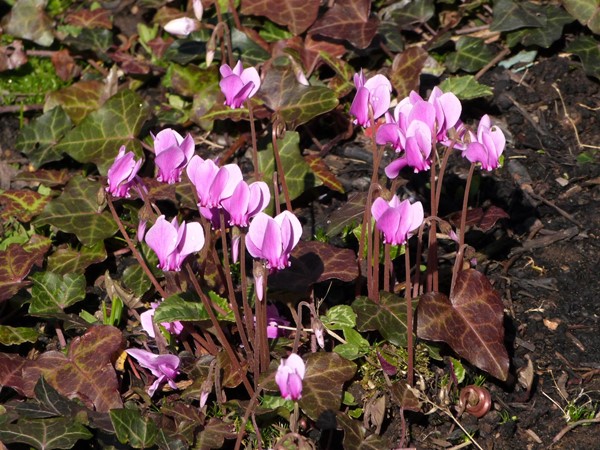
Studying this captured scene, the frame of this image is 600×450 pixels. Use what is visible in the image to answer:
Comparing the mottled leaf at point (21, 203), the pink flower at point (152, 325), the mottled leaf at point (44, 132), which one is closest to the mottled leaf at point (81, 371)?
the pink flower at point (152, 325)

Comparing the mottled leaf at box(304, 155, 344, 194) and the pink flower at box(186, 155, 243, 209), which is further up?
the pink flower at box(186, 155, 243, 209)

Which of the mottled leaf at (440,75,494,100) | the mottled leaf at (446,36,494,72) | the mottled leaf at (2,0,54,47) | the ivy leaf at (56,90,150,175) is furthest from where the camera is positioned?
the mottled leaf at (2,0,54,47)

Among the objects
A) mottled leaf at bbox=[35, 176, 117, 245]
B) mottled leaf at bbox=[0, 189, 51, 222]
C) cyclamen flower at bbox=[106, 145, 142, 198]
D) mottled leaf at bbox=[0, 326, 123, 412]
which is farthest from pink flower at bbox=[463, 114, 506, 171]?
mottled leaf at bbox=[0, 189, 51, 222]

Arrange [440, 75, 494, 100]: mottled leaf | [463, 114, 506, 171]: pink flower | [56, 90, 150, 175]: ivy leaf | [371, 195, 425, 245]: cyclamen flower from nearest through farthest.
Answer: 1. [371, 195, 425, 245]: cyclamen flower
2. [463, 114, 506, 171]: pink flower
3. [440, 75, 494, 100]: mottled leaf
4. [56, 90, 150, 175]: ivy leaf

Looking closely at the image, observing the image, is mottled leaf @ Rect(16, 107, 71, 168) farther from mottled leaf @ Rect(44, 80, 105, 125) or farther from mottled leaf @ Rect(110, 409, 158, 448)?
mottled leaf @ Rect(110, 409, 158, 448)

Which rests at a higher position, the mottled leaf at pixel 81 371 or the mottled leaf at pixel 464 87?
the mottled leaf at pixel 464 87

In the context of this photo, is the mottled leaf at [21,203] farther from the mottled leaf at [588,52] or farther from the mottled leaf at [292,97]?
the mottled leaf at [588,52]

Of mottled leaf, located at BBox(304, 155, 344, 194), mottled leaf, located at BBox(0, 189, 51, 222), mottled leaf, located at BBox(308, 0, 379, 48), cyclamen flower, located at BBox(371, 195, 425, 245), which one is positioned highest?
cyclamen flower, located at BBox(371, 195, 425, 245)
